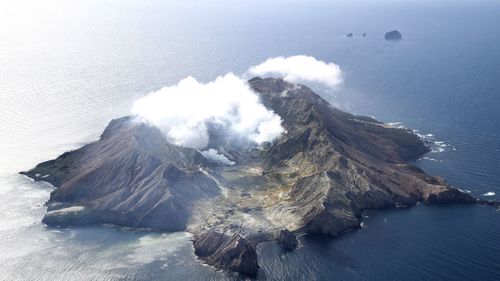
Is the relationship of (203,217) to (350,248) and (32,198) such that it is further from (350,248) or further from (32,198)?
(32,198)

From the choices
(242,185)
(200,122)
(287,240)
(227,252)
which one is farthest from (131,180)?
(287,240)

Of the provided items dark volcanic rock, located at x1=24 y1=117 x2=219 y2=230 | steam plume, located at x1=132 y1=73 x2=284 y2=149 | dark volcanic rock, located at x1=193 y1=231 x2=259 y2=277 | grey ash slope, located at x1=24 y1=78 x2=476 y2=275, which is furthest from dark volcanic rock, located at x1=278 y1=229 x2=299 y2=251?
steam plume, located at x1=132 y1=73 x2=284 y2=149

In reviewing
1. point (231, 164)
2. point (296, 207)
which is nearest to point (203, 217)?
point (296, 207)

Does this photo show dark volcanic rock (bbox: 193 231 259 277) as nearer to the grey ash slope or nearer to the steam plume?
the grey ash slope

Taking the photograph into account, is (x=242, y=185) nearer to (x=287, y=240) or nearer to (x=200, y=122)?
(x=287, y=240)

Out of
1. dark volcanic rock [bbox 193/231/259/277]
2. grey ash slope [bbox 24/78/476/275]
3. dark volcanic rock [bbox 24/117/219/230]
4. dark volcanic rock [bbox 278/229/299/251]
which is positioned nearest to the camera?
dark volcanic rock [bbox 193/231/259/277]

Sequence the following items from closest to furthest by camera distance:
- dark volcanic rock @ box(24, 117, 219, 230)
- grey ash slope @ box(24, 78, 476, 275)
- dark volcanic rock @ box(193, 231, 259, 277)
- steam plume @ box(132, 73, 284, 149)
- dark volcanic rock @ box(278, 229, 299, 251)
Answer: dark volcanic rock @ box(193, 231, 259, 277)
dark volcanic rock @ box(278, 229, 299, 251)
grey ash slope @ box(24, 78, 476, 275)
dark volcanic rock @ box(24, 117, 219, 230)
steam plume @ box(132, 73, 284, 149)
